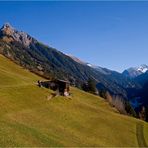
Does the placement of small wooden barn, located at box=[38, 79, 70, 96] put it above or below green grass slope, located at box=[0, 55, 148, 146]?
above

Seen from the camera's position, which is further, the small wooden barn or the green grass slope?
the small wooden barn

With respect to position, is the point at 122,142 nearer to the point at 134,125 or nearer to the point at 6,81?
the point at 134,125

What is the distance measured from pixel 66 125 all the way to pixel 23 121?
12.0 meters

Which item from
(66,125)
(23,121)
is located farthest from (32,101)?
(23,121)

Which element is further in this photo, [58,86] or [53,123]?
[58,86]

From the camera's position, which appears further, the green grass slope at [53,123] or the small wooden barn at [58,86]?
the small wooden barn at [58,86]

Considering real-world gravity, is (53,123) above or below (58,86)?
below

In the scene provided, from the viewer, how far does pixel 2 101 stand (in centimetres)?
7538

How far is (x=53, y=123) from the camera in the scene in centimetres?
7375

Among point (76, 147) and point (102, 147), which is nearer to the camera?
point (76, 147)

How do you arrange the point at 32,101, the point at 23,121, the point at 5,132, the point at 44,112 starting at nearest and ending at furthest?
1. the point at 5,132
2. the point at 23,121
3. the point at 44,112
4. the point at 32,101

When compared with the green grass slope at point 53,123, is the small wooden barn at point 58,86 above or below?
above

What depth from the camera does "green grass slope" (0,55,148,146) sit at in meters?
56.3

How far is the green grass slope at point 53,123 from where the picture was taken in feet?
185
